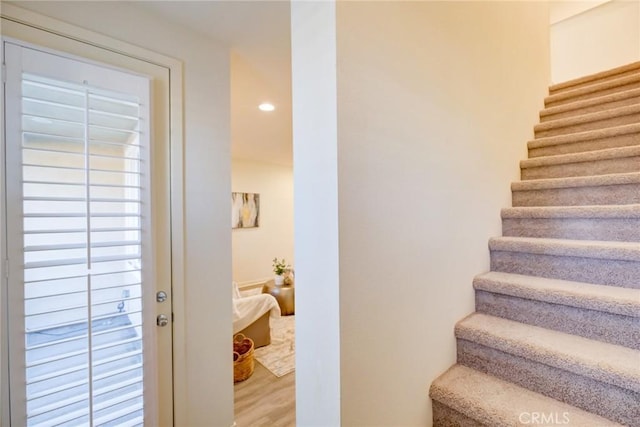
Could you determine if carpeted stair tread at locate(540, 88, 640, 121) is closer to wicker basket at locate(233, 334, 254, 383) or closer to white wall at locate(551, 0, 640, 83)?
white wall at locate(551, 0, 640, 83)

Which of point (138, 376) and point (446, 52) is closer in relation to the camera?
point (446, 52)

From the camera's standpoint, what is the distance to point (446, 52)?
127 cm

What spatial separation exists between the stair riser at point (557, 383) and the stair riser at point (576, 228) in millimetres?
786

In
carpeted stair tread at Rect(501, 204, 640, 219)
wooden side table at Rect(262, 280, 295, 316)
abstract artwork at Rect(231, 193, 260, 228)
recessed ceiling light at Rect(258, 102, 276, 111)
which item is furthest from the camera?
abstract artwork at Rect(231, 193, 260, 228)

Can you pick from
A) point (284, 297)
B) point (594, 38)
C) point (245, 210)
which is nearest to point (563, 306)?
point (284, 297)

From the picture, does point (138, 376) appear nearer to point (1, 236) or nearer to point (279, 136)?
point (1, 236)

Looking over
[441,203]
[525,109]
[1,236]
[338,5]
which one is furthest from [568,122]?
[1,236]

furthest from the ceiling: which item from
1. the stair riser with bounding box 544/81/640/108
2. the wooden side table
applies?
the wooden side table

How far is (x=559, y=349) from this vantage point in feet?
3.46

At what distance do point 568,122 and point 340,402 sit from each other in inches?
96.1

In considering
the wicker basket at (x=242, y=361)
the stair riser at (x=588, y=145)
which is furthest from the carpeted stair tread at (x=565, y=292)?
the wicker basket at (x=242, y=361)

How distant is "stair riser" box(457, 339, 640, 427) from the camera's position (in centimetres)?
92

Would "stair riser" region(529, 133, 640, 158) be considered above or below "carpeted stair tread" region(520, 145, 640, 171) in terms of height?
above

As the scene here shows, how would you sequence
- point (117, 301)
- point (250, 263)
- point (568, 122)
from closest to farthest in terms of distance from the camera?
point (117, 301), point (568, 122), point (250, 263)
